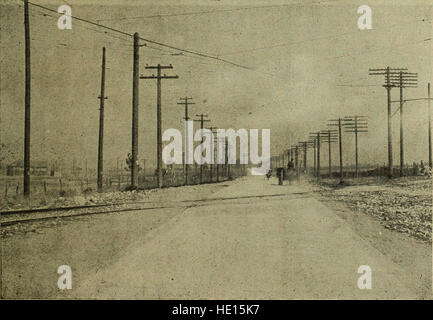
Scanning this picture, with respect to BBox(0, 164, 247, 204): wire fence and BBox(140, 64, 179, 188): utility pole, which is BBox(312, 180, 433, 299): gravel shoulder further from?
BBox(140, 64, 179, 188): utility pole

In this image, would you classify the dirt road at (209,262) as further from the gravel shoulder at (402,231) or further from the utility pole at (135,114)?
the utility pole at (135,114)

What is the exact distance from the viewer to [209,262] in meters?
6.77

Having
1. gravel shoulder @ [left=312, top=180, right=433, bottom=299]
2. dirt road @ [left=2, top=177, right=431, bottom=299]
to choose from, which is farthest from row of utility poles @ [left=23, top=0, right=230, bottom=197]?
gravel shoulder @ [left=312, top=180, right=433, bottom=299]

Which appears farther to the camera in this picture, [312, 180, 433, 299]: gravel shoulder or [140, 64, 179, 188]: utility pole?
[140, 64, 179, 188]: utility pole

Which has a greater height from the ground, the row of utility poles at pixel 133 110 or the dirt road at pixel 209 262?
the row of utility poles at pixel 133 110

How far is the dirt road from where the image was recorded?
17.8 ft

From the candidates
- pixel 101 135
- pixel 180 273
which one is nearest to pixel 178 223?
pixel 180 273

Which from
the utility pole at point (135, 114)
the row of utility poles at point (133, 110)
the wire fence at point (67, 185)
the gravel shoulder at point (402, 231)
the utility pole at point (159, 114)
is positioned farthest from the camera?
the utility pole at point (159, 114)

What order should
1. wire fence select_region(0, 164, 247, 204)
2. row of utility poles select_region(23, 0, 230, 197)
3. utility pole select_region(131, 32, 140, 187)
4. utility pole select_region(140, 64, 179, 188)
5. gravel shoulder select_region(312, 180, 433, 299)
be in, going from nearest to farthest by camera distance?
gravel shoulder select_region(312, 180, 433, 299) → row of utility poles select_region(23, 0, 230, 197) → wire fence select_region(0, 164, 247, 204) → utility pole select_region(131, 32, 140, 187) → utility pole select_region(140, 64, 179, 188)

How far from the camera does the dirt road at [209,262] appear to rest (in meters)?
5.44

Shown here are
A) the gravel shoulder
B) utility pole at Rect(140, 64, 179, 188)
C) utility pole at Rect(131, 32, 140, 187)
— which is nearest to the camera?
the gravel shoulder

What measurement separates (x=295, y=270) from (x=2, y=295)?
436 cm

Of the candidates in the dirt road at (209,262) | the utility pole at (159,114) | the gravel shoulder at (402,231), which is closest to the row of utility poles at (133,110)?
the utility pole at (159,114)

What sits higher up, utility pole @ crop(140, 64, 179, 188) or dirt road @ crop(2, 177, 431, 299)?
utility pole @ crop(140, 64, 179, 188)
